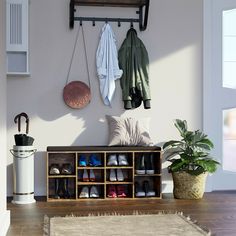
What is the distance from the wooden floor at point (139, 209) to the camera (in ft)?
10.6

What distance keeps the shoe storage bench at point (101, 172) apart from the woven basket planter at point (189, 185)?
0.21 metres

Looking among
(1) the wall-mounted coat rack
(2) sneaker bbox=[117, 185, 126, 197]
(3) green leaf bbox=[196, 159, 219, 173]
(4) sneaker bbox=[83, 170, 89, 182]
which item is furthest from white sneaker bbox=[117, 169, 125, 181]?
(1) the wall-mounted coat rack

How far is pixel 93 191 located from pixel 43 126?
0.89 metres

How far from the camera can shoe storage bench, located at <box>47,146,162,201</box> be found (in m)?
4.38

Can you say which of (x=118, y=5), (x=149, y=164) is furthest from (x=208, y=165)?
(x=118, y=5)

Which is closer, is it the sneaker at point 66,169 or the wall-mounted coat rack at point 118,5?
the sneaker at point 66,169

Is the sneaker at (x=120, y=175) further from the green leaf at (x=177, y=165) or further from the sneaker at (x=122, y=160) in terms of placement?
the green leaf at (x=177, y=165)

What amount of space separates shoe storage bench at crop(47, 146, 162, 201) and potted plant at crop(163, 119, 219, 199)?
185 millimetres

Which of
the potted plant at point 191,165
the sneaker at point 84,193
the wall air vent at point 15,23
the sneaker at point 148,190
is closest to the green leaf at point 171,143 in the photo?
the potted plant at point 191,165

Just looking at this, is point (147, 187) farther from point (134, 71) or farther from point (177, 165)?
point (134, 71)

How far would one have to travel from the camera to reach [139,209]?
12.9 ft

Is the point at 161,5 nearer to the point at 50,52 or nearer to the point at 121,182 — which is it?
the point at 50,52

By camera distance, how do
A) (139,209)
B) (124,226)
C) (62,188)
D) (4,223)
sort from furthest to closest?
(62,188) < (139,209) < (124,226) < (4,223)

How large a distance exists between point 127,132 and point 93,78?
2.32ft
